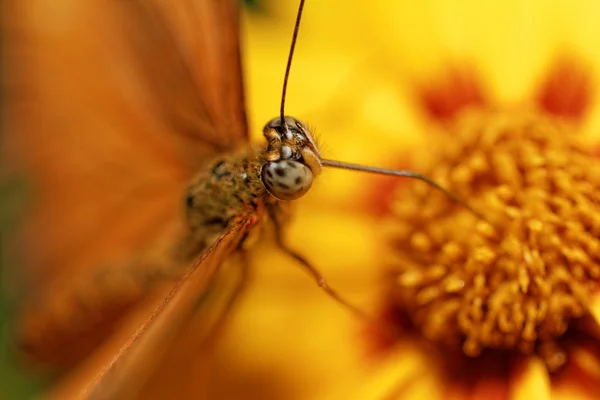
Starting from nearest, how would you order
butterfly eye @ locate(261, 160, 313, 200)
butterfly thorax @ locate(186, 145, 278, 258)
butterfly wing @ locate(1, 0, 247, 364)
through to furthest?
butterfly eye @ locate(261, 160, 313, 200) → butterfly thorax @ locate(186, 145, 278, 258) → butterfly wing @ locate(1, 0, 247, 364)

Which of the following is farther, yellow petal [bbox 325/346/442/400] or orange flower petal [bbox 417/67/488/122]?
orange flower petal [bbox 417/67/488/122]

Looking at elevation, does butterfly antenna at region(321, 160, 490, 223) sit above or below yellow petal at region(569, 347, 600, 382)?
above

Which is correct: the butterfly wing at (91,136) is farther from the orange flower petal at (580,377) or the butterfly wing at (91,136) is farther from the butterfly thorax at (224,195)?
the orange flower petal at (580,377)

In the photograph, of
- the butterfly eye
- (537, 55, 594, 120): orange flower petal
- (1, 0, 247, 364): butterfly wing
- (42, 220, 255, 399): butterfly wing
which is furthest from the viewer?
(1, 0, 247, 364): butterfly wing

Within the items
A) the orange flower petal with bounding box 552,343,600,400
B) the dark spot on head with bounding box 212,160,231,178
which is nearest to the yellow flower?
the orange flower petal with bounding box 552,343,600,400

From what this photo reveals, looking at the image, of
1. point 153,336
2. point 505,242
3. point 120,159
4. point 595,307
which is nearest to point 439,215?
point 505,242

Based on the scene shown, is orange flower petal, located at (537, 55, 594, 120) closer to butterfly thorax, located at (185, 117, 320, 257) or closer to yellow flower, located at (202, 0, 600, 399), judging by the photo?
yellow flower, located at (202, 0, 600, 399)
